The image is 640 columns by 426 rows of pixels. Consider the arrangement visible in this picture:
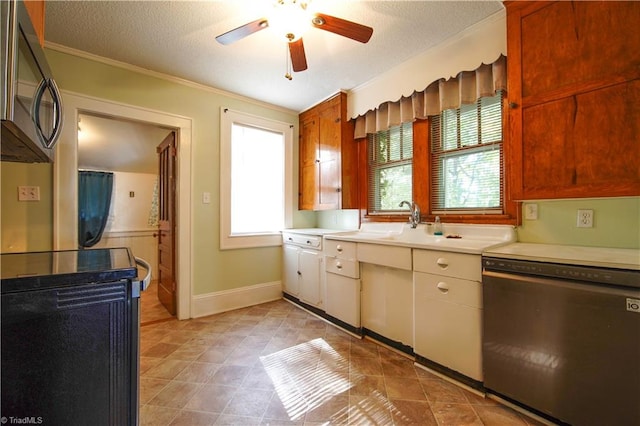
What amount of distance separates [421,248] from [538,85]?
3.96 ft

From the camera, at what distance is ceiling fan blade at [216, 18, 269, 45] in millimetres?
1554

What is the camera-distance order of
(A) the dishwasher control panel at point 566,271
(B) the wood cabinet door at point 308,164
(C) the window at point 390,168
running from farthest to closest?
1. (B) the wood cabinet door at point 308,164
2. (C) the window at point 390,168
3. (A) the dishwasher control panel at point 566,271

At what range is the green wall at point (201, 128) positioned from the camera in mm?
2319

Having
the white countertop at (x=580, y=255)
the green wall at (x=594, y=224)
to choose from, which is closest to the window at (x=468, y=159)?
the green wall at (x=594, y=224)

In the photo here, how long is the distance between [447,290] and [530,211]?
0.83m

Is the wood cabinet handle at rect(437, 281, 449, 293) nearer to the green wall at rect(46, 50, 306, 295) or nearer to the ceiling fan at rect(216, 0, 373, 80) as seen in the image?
the ceiling fan at rect(216, 0, 373, 80)

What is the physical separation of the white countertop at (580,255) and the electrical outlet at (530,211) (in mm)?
245

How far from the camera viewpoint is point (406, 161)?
104 inches

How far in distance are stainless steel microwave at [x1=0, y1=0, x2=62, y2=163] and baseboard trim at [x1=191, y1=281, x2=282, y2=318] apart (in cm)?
202

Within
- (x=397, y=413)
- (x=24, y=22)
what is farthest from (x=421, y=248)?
(x=24, y=22)

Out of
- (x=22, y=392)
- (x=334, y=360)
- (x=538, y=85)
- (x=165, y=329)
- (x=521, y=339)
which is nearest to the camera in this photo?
(x=22, y=392)

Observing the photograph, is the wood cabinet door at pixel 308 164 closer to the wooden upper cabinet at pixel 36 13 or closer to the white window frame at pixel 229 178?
the white window frame at pixel 229 178

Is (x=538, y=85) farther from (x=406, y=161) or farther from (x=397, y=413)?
(x=397, y=413)

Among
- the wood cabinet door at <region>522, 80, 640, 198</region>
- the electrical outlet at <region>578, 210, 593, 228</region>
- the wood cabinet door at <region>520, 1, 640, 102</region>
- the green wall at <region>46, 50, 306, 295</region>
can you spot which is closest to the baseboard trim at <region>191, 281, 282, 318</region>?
the green wall at <region>46, 50, 306, 295</region>
